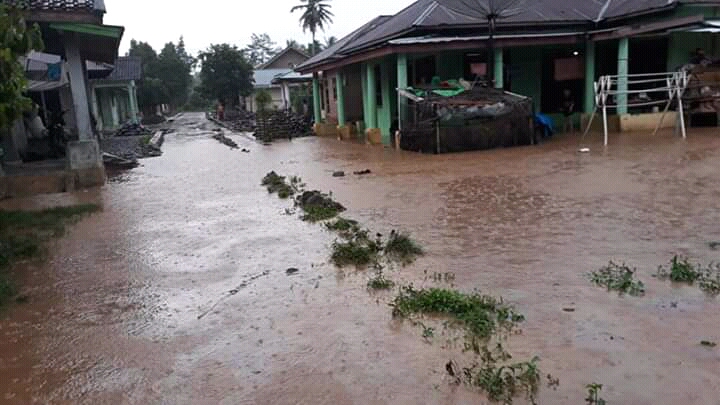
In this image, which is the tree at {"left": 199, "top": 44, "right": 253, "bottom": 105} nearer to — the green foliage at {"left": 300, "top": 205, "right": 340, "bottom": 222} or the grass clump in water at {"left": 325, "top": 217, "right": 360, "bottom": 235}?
the green foliage at {"left": 300, "top": 205, "right": 340, "bottom": 222}

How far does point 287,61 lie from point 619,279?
170 ft

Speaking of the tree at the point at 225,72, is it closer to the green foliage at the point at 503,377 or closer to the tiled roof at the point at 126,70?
the tiled roof at the point at 126,70

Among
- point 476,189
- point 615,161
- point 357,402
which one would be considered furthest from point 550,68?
point 357,402

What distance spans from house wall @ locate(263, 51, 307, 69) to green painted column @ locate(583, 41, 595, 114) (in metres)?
39.3

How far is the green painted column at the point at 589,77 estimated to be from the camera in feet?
56.4

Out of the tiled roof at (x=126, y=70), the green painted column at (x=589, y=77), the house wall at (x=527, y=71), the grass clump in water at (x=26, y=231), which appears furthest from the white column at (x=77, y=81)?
the tiled roof at (x=126, y=70)

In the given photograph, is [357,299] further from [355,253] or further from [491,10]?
[491,10]

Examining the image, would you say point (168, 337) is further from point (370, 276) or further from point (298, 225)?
point (298, 225)

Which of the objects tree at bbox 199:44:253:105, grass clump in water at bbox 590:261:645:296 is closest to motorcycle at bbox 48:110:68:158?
grass clump in water at bbox 590:261:645:296

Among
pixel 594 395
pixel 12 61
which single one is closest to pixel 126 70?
pixel 12 61

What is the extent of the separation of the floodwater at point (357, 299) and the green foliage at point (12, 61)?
6.03ft

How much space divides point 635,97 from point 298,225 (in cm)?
1270

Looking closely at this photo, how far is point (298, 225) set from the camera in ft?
26.1

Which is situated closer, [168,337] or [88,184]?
[168,337]
